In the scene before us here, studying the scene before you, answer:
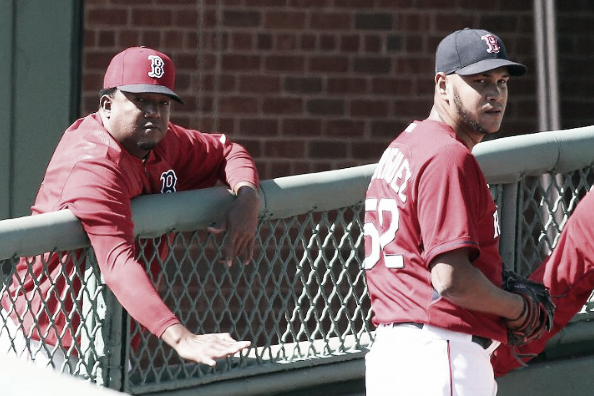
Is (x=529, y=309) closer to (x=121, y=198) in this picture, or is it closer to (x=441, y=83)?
(x=441, y=83)

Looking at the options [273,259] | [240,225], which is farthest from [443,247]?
[273,259]

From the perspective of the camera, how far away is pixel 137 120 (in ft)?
12.4

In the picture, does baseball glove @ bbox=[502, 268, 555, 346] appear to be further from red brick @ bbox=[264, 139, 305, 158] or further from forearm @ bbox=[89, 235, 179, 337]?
red brick @ bbox=[264, 139, 305, 158]

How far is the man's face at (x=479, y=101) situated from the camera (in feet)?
11.1

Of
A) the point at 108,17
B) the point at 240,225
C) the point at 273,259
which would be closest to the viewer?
the point at 240,225

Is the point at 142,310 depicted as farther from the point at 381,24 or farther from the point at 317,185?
the point at 381,24

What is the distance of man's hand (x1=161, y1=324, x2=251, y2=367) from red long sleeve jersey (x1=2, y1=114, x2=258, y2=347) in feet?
0.13

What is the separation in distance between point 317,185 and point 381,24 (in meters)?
2.60

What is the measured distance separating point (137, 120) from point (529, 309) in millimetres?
1427

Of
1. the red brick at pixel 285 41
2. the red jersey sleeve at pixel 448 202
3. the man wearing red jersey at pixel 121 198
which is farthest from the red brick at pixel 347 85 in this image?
the red jersey sleeve at pixel 448 202

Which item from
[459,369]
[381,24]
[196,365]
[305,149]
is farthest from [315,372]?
[381,24]

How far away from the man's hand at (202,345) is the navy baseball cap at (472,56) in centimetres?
103

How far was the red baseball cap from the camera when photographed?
3834 millimetres

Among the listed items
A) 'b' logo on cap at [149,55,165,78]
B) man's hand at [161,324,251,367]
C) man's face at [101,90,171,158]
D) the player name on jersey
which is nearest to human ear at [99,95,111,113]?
man's face at [101,90,171,158]
